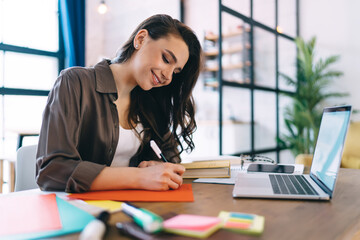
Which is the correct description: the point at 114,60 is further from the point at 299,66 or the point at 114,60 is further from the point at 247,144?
the point at 299,66

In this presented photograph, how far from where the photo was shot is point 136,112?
1.40 metres

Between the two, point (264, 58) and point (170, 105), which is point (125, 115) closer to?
point (170, 105)

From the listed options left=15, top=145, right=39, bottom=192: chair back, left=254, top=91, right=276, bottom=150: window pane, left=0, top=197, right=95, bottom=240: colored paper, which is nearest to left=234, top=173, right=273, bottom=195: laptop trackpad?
left=0, top=197, right=95, bottom=240: colored paper

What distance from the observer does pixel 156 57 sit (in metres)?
1.18

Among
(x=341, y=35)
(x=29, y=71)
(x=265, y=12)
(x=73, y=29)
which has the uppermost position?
(x=265, y=12)

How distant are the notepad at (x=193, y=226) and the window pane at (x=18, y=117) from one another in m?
3.09

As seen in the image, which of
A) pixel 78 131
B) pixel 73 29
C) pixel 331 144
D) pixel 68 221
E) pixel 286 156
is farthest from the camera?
pixel 286 156

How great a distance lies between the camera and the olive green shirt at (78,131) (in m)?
0.86

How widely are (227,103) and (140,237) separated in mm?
3104

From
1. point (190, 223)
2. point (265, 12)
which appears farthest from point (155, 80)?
point (265, 12)

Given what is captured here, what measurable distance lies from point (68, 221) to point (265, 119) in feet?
12.9

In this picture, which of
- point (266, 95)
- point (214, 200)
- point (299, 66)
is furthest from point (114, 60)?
point (299, 66)

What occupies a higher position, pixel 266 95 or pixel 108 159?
pixel 266 95

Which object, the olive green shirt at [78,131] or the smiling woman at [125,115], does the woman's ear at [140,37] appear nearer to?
the smiling woman at [125,115]
